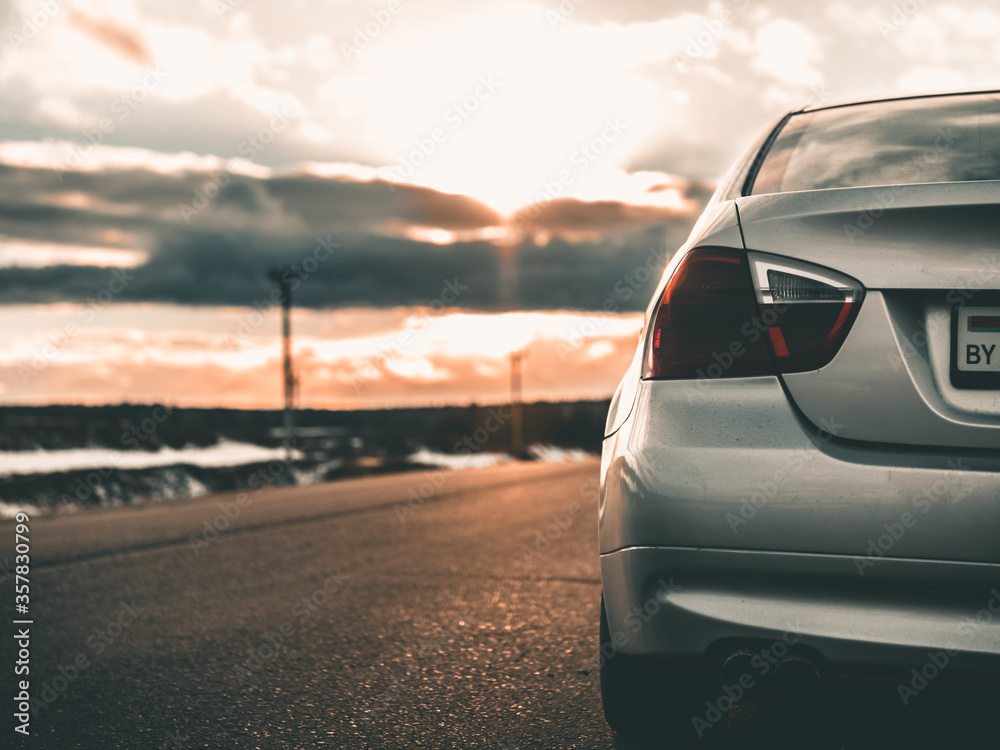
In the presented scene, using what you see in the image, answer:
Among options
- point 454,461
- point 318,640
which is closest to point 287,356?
point 454,461

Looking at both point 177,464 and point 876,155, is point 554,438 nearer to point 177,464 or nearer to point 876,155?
point 177,464

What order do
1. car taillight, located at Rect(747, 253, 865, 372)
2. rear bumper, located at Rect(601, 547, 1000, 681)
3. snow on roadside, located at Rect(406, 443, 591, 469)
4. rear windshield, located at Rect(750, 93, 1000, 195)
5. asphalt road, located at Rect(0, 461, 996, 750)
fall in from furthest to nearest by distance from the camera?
1. snow on roadside, located at Rect(406, 443, 591, 469)
2. asphalt road, located at Rect(0, 461, 996, 750)
3. rear windshield, located at Rect(750, 93, 1000, 195)
4. car taillight, located at Rect(747, 253, 865, 372)
5. rear bumper, located at Rect(601, 547, 1000, 681)

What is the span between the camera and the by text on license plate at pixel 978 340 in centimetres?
187

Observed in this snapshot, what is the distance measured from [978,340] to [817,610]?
0.68 meters

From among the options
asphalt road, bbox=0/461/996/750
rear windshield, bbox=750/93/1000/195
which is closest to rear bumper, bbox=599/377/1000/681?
rear windshield, bbox=750/93/1000/195

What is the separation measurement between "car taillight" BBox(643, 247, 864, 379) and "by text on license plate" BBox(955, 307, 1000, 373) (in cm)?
22

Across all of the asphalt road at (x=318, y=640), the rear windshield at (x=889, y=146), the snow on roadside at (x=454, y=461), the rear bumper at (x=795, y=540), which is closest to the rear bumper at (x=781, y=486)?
the rear bumper at (x=795, y=540)

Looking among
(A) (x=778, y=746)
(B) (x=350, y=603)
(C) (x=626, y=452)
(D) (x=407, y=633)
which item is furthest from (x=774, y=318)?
(B) (x=350, y=603)

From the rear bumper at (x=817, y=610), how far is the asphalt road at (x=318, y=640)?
0.89m

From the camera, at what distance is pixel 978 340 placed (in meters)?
1.88

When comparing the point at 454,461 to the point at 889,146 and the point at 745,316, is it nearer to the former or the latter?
the point at 889,146

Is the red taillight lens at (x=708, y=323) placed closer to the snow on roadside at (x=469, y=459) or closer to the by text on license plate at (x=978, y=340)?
the by text on license plate at (x=978, y=340)

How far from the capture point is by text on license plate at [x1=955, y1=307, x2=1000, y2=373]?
6.12 ft

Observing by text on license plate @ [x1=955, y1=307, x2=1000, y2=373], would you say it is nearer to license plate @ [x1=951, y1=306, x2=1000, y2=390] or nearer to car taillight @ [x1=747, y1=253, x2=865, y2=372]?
license plate @ [x1=951, y1=306, x2=1000, y2=390]
